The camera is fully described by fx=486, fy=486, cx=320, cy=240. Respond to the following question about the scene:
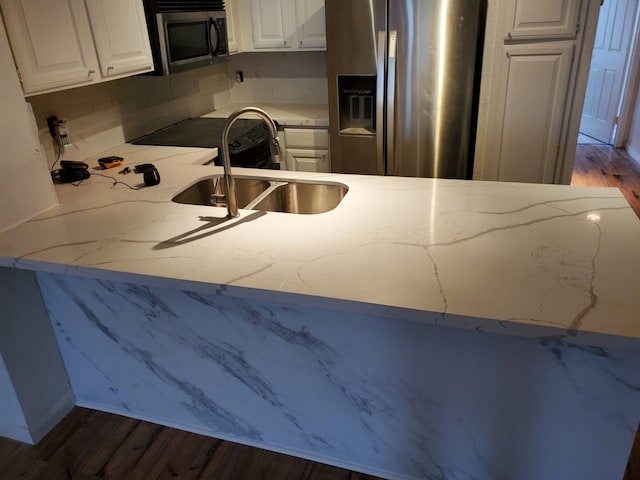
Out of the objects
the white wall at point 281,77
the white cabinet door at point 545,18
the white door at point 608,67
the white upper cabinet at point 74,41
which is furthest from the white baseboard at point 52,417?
the white door at point 608,67

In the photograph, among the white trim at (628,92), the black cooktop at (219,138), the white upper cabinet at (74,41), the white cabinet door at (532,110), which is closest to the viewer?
the white upper cabinet at (74,41)

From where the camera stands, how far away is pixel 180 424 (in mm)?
1959

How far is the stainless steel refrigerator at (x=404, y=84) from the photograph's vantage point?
2.72 m

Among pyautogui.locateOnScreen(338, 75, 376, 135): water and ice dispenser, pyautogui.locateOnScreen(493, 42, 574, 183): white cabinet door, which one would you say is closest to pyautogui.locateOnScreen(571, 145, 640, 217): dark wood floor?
pyautogui.locateOnScreen(493, 42, 574, 183): white cabinet door

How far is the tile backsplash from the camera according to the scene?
8.08 ft

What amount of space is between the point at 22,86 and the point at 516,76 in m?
2.50

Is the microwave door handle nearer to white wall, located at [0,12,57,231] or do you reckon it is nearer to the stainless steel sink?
the stainless steel sink

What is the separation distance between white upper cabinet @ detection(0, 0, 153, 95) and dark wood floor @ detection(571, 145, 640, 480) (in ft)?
12.6

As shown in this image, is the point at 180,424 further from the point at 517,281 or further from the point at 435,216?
the point at 517,281

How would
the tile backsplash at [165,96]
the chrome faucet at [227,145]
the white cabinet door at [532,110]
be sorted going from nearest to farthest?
the chrome faucet at [227,145], the tile backsplash at [165,96], the white cabinet door at [532,110]

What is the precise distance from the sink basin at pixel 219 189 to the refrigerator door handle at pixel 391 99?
114 centimetres

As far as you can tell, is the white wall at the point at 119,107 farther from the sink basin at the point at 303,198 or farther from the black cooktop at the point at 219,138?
the sink basin at the point at 303,198

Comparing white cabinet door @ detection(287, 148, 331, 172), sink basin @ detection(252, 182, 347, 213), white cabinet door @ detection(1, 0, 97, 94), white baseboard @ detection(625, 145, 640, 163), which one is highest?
white cabinet door @ detection(1, 0, 97, 94)

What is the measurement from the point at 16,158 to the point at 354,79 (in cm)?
196
